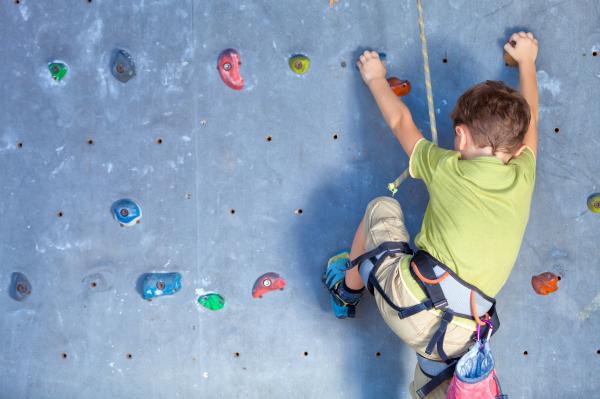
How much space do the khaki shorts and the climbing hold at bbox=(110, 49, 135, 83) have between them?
2.68ft

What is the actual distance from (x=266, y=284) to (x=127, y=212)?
0.46 m

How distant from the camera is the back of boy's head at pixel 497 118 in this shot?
1452mm

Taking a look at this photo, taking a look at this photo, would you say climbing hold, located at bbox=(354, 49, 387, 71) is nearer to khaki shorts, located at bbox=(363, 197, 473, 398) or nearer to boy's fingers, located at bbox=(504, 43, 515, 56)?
boy's fingers, located at bbox=(504, 43, 515, 56)

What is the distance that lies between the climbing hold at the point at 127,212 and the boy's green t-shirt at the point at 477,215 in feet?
2.71

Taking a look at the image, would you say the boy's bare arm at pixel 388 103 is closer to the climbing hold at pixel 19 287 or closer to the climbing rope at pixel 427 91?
the climbing rope at pixel 427 91

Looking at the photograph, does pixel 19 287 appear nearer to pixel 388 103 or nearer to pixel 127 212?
pixel 127 212

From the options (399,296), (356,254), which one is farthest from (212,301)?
(399,296)

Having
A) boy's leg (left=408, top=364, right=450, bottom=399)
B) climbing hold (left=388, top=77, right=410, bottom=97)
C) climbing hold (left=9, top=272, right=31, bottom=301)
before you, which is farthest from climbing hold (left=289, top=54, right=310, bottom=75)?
climbing hold (left=9, top=272, right=31, bottom=301)

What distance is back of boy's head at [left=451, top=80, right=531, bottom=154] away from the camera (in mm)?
1452

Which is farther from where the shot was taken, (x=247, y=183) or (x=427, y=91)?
(x=247, y=183)

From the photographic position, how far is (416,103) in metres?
1.84

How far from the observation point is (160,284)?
6.16 feet

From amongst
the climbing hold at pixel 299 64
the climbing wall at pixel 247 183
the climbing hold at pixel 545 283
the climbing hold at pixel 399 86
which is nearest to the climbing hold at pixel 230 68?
the climbing wall at pixel 247 183

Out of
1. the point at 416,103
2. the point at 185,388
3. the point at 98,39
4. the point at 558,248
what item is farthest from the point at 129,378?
the point at 558,248
